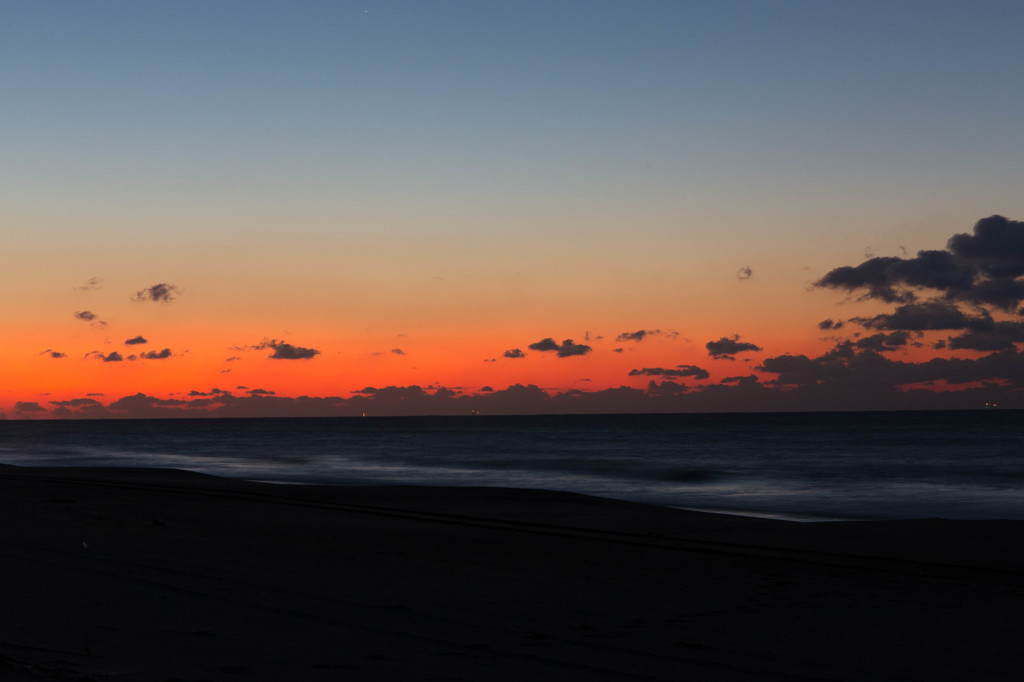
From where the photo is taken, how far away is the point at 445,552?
15.1 meters

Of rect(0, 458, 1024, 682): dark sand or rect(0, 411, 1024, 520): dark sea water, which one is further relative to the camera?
rect(0, 411, 1024, 520): dark sea water

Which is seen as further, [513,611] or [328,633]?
[513,611]

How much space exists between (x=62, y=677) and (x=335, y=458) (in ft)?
212

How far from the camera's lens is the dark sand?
24.7 ft

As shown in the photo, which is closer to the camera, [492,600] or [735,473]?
[492,600]

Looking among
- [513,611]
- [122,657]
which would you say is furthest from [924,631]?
[122,657]

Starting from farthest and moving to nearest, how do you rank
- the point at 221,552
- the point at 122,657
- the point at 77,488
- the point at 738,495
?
1. the point at 738,495
2. the point at 77,488
3. the point at 221,552
4. the point at 122,657

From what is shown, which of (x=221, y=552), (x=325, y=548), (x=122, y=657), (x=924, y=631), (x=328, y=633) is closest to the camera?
(x=122, y=657)

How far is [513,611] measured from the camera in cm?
1001

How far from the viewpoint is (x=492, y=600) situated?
10672 mm

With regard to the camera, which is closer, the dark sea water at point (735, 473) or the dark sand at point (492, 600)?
the dark sand at point (492, 600)

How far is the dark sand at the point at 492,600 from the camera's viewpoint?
24.7 ft

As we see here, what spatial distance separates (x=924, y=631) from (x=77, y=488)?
26065mm

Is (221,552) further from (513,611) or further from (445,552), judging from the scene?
(513,611)
